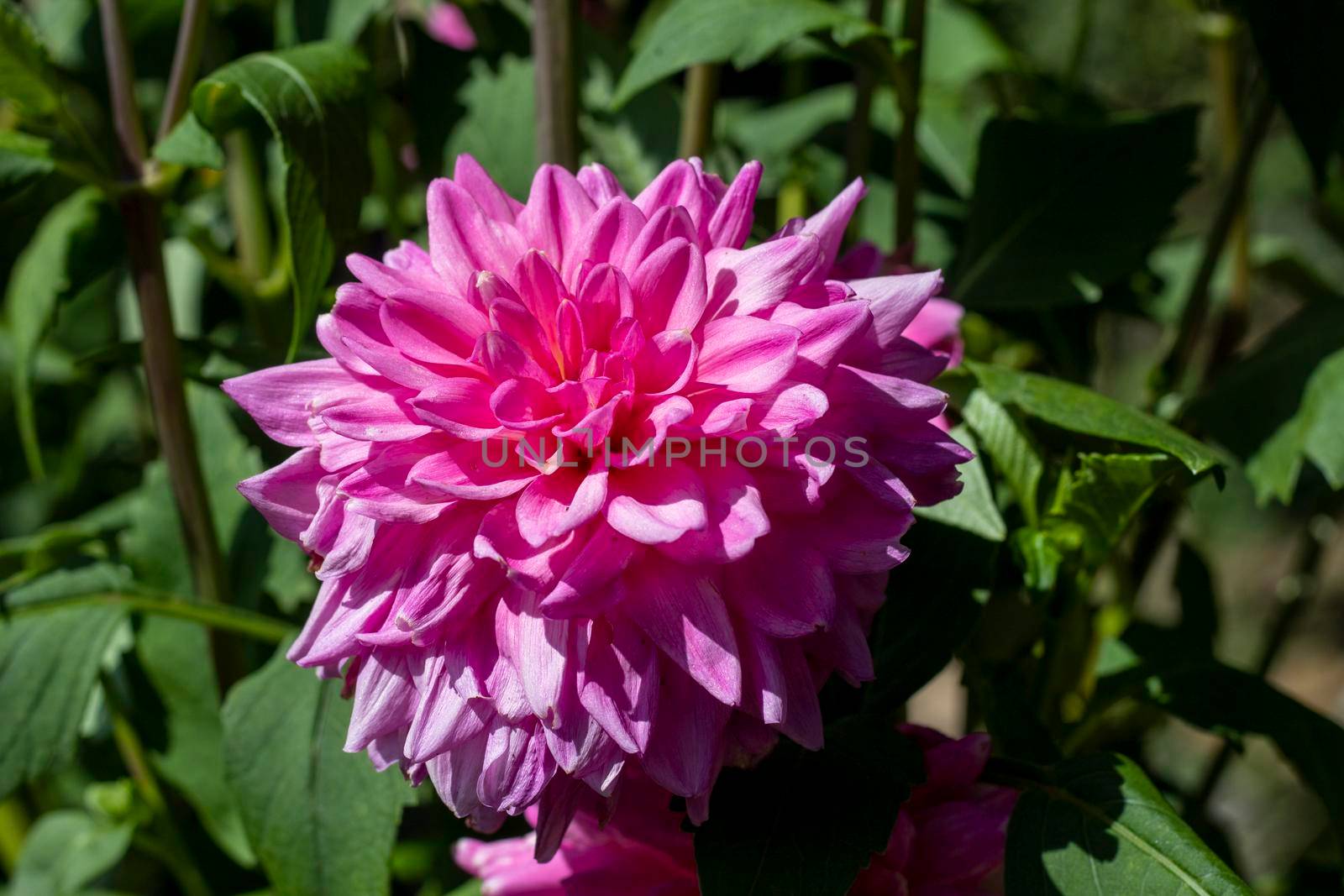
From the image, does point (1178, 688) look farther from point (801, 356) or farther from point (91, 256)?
point (91, 256)

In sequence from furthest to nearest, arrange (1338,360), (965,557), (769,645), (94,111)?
1. (94,111)
2. (1338,360)
3. (965,557)
4. (769,645)

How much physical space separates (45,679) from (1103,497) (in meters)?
0.56

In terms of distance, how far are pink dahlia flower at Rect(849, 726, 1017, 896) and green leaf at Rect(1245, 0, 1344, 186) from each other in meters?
0.35

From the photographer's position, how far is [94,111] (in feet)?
3.45

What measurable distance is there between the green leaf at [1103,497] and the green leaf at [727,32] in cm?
25

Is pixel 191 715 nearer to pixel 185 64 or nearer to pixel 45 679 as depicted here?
pixel 45 679

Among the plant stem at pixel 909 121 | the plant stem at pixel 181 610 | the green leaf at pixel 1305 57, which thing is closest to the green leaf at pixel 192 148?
the plant stem at pixel 181 610

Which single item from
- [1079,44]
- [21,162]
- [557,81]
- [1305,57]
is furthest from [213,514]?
[1079,44]

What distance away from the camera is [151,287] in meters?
0.64

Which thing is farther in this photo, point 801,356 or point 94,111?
point 94,111

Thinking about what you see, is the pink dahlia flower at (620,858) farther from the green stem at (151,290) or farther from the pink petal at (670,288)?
the green stem at (151,290)

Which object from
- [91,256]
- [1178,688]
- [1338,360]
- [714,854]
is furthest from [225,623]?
[1338,360]

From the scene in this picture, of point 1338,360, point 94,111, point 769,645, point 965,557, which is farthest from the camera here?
point 94,111

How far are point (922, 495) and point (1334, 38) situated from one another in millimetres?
351
